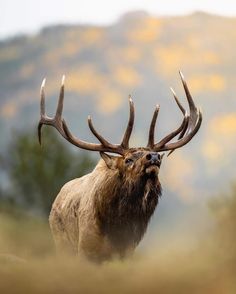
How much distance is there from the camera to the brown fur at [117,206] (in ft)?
25.2

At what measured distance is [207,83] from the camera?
75.7 meters

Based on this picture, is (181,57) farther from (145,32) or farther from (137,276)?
(137,276)

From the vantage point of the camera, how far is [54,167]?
32.4m

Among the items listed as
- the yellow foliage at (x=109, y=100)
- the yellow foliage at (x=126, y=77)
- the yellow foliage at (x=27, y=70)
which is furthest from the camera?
the yellow foliage at (x=27, y=70)

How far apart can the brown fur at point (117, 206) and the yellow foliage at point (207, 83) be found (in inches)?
2533

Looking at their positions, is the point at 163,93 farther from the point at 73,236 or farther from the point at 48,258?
the point at 48,258

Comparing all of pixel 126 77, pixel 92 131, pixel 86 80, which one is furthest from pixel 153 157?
pixel 126 77

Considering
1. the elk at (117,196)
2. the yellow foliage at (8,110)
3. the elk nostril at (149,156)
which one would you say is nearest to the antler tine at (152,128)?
the elk at (117,196)

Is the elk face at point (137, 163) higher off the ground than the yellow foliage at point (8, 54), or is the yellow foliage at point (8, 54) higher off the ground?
the yellow foliage at point (8, 54)

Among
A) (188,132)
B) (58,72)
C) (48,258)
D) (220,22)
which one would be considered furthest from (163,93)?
(48,258)

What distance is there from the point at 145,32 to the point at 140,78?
18445 millimetres

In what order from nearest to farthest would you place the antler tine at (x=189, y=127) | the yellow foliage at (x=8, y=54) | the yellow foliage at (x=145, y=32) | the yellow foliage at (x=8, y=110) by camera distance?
the antler tine at (x=189, y=127), the yellow foliage at (x=8, y=110), the yellow foliage at (x=8, y=54), the yellow foliage at (x=145, y=32)

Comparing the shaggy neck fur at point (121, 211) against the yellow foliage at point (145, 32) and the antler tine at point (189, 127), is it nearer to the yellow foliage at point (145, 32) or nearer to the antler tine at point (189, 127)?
the antler tine at point (189, 127)

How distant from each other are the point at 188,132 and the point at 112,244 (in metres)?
1.35
